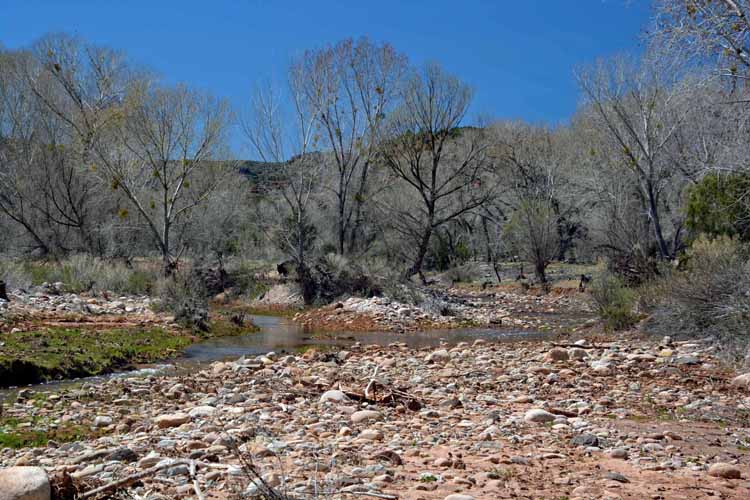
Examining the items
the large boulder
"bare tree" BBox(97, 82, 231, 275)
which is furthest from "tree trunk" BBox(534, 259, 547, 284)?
the large boulder

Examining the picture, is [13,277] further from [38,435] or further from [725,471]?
[725,471]

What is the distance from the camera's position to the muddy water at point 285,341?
13.1 meters

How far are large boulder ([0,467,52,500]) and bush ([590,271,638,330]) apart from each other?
1384 cm

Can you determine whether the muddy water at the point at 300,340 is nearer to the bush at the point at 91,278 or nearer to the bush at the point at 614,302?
the bush at the point at 614,302

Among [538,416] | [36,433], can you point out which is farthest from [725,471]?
[36,433]

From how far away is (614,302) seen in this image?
671 inches

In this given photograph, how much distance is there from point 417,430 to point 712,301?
7.77 m

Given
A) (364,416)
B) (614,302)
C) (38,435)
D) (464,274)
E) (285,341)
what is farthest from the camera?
(464,274)

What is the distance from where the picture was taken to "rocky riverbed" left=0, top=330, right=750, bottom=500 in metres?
4.62

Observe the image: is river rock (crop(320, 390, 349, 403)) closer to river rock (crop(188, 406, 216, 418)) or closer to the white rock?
river rock (crop(188, 406, 216, 418))

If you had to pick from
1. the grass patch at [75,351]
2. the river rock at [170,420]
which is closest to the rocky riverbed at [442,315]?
the grass patch at [75,351]

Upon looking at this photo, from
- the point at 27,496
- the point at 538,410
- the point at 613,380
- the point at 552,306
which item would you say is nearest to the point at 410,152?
the point at 552,306

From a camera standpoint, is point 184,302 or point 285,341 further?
point 184,302

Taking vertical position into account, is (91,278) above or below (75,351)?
above
